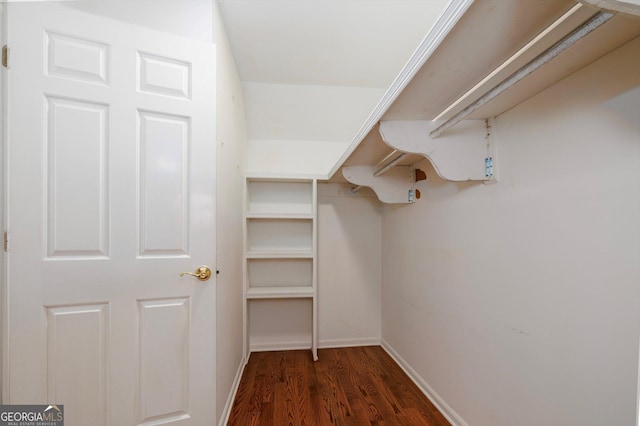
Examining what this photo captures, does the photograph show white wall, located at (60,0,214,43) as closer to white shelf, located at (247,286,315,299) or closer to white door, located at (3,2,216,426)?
white door, located at (3,2,216,426)

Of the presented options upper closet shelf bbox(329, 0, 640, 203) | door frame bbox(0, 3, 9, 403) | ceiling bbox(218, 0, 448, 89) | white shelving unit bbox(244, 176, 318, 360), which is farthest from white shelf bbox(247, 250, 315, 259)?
ceiling bbox(218, 0, 448, 89)

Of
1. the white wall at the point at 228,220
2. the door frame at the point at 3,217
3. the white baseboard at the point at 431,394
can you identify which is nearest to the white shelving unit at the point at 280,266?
the white wall at the point at 228,220

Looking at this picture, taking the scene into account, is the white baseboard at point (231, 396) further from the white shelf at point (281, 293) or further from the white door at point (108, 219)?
the white shelf at point (281, 293)

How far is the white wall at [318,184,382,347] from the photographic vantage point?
249cm

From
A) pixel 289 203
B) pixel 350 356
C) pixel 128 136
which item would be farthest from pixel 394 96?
pixel 350 356

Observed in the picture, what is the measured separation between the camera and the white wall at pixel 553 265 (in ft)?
2.41

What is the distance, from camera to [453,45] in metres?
0.67

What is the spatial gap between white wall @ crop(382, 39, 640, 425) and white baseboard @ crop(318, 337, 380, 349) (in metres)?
1.01

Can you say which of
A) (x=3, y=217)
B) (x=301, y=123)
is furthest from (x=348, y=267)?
(x=3, y=217)

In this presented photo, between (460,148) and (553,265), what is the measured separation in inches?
24.3

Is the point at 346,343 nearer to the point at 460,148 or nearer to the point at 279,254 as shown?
the point at 279,254

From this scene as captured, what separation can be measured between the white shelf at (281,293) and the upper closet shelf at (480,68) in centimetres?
141

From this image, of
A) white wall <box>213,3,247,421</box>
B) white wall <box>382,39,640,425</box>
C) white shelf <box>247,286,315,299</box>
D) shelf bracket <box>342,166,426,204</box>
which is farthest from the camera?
white shelf <box>247,286,315,299</box>

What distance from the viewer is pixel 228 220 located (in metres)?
1.68
